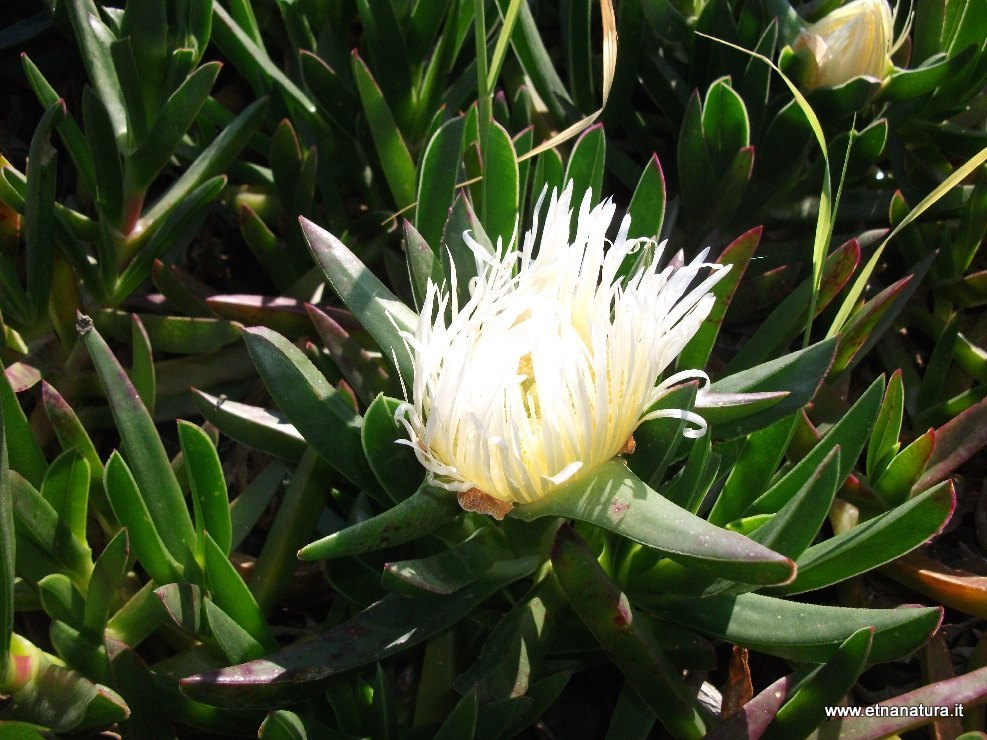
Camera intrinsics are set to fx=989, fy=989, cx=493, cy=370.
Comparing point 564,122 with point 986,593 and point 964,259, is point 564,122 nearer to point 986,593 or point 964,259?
point 964,259

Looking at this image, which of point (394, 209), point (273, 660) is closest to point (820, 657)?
point (273, 660)

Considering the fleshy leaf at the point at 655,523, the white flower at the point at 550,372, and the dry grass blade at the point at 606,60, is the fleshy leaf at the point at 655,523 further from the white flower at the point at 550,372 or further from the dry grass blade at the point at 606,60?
the dry grass blade at the point at 606,60

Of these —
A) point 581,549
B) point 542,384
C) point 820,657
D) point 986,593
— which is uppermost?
point 542,384

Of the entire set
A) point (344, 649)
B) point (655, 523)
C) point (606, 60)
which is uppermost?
point (606, 60)

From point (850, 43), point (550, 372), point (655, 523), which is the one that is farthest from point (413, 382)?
point (850, 43)

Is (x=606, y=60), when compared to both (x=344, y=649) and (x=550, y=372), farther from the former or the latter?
Result: (x=344, y=649)

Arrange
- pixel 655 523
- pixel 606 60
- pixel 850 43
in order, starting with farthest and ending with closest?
pixel 850 43 → pixel 606 60 → pixel 655 523
